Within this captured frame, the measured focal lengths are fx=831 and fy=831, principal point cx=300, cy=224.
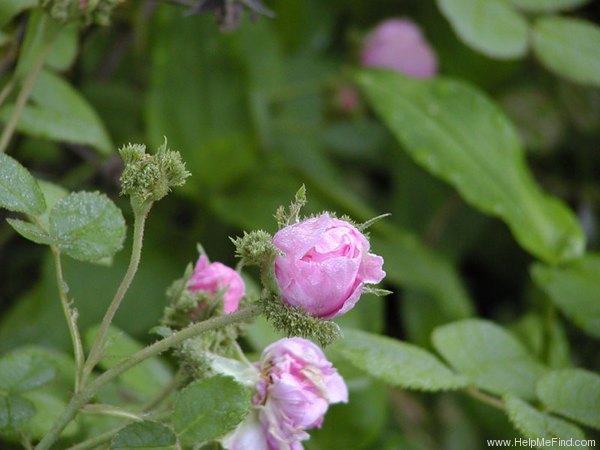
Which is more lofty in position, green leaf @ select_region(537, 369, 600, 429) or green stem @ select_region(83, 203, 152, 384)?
green stem @ select_region(83, 203, 152, 384)

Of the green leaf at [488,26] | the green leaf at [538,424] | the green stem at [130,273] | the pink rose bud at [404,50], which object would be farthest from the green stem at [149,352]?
the pink rose bud at [404,50]

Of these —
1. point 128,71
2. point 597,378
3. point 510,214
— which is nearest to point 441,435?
point 510,214

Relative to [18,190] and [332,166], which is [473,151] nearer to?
[332,166]

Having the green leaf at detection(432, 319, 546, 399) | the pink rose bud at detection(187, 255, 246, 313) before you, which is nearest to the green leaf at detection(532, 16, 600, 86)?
the green leaf at detection(432, 319, 546, 399)

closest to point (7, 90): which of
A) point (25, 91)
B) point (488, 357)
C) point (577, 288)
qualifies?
point (25, 91)

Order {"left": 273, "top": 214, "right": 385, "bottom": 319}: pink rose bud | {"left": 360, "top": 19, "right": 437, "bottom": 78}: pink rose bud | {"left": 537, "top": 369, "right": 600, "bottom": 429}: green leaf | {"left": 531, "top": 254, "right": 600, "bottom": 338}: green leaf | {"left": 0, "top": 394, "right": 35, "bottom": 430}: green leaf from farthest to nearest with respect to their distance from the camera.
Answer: {"left": 360, "top": 19, "right": 437, "bottom": 78}: pink rose bud, {"left": 531, "top": 254, "right": 600, "bottom": 338}: green leaf, {"left": 537, "top": 369, "right": 600, "bottom": 429}: green leaf, {"left": 0, "top": 394, "right": 35, "bottom": 430}: green leaf, {"left": 273, "top": 214, "right": 385, "bottom": 319}: pink rose bud

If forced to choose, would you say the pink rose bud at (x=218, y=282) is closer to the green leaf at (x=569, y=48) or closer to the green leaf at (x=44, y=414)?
the green leaf at (x=44, y=414)

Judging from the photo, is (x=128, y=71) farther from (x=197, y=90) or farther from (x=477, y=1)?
(x=477, y=1)

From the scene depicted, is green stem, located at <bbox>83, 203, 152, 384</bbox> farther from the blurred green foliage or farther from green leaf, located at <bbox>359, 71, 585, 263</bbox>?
green leaf, located at <bbox>359, 71, 585, 263</bbox>
